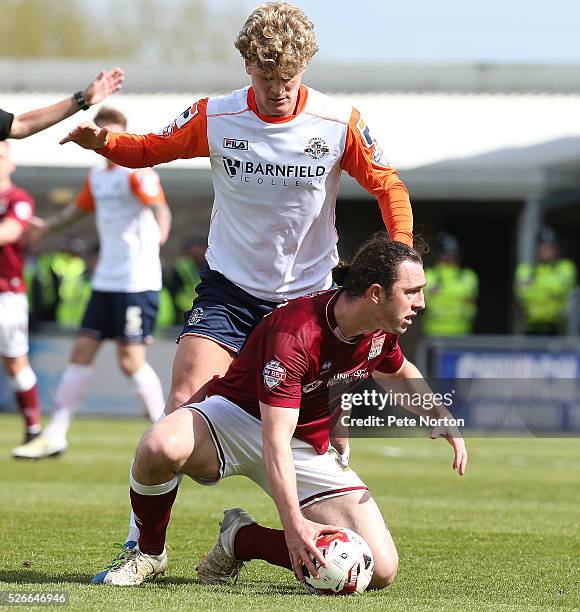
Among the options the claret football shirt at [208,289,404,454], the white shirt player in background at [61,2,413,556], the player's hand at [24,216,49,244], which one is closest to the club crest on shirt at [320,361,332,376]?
the claret football shirt at [208,289,404,454]

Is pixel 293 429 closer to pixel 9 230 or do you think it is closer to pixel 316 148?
pixel 316 148

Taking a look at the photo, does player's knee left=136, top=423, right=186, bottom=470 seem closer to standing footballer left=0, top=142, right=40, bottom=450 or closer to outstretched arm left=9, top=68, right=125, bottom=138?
outstretched arm left=9, top=68, right=125, bottom=138

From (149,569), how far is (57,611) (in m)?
0.93

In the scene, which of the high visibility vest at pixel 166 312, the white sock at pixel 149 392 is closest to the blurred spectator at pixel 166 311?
the high visibility vest at pixel 166 312

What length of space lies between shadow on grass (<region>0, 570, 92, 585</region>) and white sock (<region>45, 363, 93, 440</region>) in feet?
Result: 16.6

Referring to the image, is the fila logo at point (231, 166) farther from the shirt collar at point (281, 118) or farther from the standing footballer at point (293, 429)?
the standing footballer at point (293, 429)

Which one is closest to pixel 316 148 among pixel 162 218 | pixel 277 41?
pixel 277 41

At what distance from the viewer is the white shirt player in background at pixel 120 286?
1048 cm

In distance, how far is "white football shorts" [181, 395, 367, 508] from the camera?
17.6ft

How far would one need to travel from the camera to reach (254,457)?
5.38 metres

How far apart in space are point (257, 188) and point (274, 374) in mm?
1172

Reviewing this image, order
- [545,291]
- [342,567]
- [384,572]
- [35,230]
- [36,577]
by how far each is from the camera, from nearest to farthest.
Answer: [342,567] < [384,572] < [36,577] < [35,230] < [545,291]

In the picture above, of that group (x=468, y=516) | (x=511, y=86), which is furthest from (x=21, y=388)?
(x=511, y=86)

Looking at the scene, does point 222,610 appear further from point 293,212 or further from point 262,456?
point 293,212
